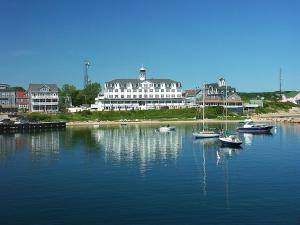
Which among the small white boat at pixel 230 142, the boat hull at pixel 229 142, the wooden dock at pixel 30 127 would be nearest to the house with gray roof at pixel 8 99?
the wooden dock at pixel 30 127

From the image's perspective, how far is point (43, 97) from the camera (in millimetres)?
156375

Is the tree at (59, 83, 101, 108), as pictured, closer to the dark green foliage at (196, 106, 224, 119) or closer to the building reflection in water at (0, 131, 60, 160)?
the dark green foliage at (196, 106, 224, 119)

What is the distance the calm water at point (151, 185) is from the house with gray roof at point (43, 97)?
8878cm

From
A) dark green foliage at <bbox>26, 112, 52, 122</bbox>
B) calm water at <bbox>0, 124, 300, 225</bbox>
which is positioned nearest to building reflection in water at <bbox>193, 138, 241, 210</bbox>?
calm water at <bbox>0, 124, 300, 225</bbox>

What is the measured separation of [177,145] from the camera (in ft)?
245

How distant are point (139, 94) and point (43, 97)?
35069mm

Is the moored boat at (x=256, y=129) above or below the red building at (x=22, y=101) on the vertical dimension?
below

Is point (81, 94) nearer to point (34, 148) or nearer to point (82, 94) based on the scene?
point (82, 94)

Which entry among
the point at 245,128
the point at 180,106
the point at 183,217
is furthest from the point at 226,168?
the point at 180,106

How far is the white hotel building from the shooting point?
16188 cm

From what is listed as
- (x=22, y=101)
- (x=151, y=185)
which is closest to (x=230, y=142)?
(x=151, y=185)

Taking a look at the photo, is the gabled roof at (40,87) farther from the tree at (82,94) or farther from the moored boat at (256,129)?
the moored boat at (256,129)

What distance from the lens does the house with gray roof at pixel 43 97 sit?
155625 millimetres

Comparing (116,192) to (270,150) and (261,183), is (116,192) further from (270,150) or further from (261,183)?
(270,150)
